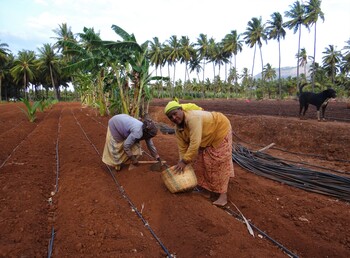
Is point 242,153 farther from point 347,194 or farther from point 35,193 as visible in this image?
point 35,193

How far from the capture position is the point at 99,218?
320 cm

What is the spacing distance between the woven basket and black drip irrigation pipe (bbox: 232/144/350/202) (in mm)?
1845

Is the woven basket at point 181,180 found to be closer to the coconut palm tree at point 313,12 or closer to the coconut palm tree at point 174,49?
the coconut palm tree at point 313,12

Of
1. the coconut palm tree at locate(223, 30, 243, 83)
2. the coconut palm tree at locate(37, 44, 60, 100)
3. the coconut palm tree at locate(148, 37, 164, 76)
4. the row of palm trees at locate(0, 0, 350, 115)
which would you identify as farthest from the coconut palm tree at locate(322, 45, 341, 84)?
the coconut palm tree at locate(37, 44, 60, 100)

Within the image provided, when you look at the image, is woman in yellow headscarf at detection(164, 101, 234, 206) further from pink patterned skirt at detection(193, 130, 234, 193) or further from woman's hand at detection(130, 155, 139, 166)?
woman's hand at detection(130, 155, 139, 166)

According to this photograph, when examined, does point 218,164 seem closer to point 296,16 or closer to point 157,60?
point 296,16

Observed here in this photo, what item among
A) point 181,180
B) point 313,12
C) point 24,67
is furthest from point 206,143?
point 24,67

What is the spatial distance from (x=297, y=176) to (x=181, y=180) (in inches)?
86.5

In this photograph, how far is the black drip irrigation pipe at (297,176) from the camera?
13.5ft

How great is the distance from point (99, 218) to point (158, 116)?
1117cm

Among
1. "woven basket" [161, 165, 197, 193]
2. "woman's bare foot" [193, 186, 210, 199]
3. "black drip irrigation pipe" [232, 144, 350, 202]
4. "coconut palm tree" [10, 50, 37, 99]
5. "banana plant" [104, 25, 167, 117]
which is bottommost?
"black drip irrigation pipe" [232, 144, 350, 202]

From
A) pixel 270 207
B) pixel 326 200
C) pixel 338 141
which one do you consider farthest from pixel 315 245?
pixel 338 141

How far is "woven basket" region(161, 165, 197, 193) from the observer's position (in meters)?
3.48

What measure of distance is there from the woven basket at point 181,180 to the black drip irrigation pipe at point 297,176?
1845mm
